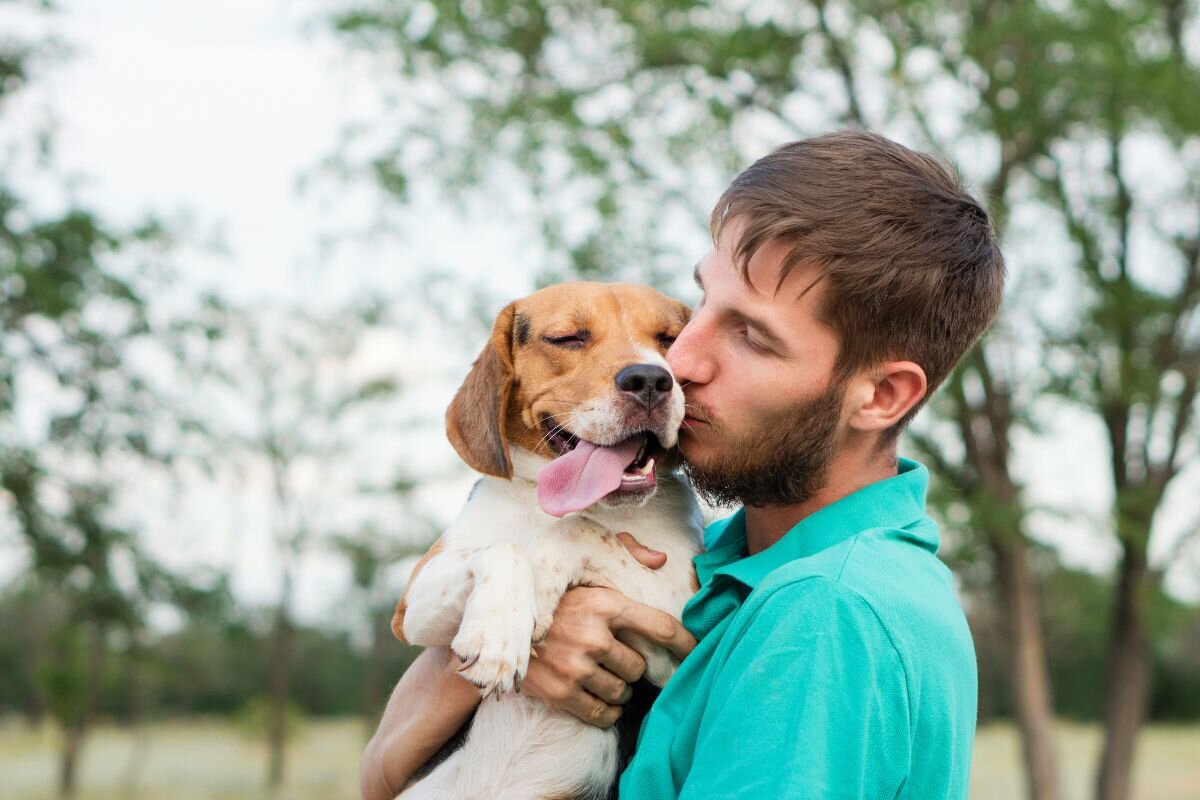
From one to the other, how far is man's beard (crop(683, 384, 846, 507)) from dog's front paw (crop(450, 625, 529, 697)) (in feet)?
2.10

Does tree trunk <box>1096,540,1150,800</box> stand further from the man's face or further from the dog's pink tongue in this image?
the man's face

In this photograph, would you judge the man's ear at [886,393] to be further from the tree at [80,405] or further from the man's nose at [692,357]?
the tree at [80,405]

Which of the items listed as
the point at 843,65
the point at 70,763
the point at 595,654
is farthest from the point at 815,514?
the point at 70,763

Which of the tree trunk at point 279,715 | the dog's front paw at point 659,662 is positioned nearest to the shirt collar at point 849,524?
the dog's front paw at point 659,662

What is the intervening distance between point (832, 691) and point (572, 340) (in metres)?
2.08

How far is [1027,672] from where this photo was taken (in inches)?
587

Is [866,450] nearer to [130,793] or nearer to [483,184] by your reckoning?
[483,184]

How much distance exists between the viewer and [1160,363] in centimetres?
1566

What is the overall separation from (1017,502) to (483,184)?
7786mm

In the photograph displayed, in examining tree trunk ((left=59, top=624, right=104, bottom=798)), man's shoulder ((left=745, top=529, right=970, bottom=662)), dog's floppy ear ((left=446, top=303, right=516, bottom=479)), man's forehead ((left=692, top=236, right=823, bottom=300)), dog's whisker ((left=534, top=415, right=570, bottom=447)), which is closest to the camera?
man's shoulder ((left=745, top=529, right=970, bottom=662))

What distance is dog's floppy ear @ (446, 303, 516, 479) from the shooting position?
3.91 metres

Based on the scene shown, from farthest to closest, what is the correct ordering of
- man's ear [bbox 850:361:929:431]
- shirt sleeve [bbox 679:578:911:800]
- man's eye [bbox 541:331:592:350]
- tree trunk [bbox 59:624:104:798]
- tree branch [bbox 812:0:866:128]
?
tree trunk [bbox 59:624:104:798] < tree branch [bbox 812:0:866:128] < man's eye [bbox 541:331:592:350] < man's ear [bbox 850:361:929:431] < shirt sleeve [bbox 679:578:911:800]

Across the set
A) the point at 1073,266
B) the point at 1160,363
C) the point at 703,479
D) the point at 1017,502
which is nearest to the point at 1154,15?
the point at 1073,266

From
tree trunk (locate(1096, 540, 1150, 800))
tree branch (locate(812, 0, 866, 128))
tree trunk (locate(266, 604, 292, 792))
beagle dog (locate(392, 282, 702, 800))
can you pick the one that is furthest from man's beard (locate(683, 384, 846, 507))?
tree trunk (locate(266, 604, 292, 792))
